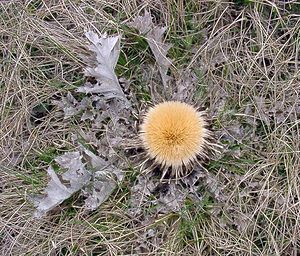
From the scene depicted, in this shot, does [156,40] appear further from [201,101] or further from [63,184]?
[63,184]

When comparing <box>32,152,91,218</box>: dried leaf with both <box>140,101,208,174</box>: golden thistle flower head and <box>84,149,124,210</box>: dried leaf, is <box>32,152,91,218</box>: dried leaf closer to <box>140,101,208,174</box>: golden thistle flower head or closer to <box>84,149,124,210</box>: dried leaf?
<box>84,149,124,210</box>: dried leaf

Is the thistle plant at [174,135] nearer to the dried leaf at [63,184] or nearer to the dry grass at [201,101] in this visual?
the dry grass at [201,101]

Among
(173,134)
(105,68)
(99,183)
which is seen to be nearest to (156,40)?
(105,68)

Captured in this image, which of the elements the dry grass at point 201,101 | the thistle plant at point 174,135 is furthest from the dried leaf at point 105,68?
the thistle plant at point 174,135

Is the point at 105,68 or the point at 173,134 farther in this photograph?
the point at 105,68

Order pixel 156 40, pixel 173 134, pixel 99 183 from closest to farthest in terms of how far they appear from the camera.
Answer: pixel 173 134 < pixel 99 183 < pixel 156 40

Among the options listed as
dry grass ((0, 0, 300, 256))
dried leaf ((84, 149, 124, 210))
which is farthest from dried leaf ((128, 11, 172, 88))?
dried leaf ((84, 149, 124, 210))

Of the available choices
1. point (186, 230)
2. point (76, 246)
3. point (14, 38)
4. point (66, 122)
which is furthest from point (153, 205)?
point (14, 38)
